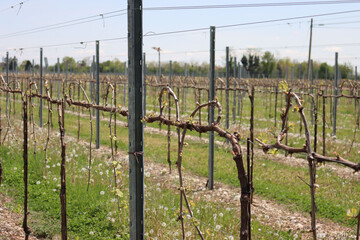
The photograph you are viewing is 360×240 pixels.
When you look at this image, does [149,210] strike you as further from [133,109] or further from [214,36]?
[214,36]

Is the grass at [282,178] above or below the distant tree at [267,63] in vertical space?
below

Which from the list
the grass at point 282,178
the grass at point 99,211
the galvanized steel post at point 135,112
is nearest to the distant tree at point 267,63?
the grass at point 282,178

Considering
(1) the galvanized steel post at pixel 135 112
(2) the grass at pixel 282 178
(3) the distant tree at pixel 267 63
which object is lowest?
(2) the grass at pixel 282 178

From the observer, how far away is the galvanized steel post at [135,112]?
11.5ft

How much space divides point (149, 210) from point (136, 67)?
273cm

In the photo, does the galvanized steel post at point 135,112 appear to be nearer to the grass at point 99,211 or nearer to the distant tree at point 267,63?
the grass at point 99,211

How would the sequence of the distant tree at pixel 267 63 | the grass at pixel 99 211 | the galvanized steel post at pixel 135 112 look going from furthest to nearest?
1. the distant tree at pixel 267 63
2. the grass at pixel 99 211
3. the galvanized steel post at pixel 135 112

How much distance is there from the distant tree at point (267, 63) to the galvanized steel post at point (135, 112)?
62.7 meters

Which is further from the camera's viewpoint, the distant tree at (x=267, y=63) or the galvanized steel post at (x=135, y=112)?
the distant tree at (x=267, y=63)

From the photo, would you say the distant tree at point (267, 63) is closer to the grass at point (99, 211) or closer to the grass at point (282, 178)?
the grass at point (282, 178)

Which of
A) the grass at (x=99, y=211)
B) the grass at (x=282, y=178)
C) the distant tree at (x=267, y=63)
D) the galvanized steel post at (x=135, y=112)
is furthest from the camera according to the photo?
the distant tree at (x=267, y=63)

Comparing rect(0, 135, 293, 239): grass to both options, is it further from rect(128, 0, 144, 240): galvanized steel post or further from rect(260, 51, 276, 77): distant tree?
rect(260, 51, 276, 77): distant tree

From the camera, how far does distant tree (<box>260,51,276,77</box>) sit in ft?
218

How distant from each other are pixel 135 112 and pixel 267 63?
229ft
